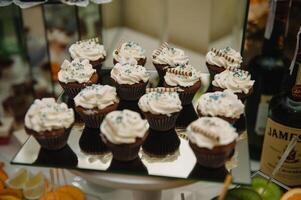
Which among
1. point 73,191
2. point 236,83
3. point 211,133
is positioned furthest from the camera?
point 73,191

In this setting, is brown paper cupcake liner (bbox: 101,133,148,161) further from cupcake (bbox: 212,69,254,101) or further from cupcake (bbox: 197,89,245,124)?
cupcake (bbox: 212,69,254,101)

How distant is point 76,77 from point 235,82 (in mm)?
482

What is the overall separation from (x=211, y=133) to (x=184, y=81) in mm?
344

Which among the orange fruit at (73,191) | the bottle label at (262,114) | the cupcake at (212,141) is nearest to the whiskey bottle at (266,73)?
the bottle label at (262,114)

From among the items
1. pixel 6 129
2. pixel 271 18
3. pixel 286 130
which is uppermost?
pixel 271 18

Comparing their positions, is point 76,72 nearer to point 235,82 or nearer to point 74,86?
point 74,86

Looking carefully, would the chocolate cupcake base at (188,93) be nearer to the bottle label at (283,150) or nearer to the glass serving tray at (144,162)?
the glass serving tray at (144,162)

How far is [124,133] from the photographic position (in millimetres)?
1037

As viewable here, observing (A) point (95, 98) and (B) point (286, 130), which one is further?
(B) point (286, 130)

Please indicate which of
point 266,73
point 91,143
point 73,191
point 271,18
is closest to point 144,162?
point 91,143

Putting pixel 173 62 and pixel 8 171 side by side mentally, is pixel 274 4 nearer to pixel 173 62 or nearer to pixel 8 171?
pixel 173 62

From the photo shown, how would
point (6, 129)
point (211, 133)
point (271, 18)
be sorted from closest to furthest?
1. point (211, 133)
2. point (271, 18)
3. point (6, 129)

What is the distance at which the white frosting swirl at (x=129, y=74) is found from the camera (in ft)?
4.29

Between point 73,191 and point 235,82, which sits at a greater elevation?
point 235,82
